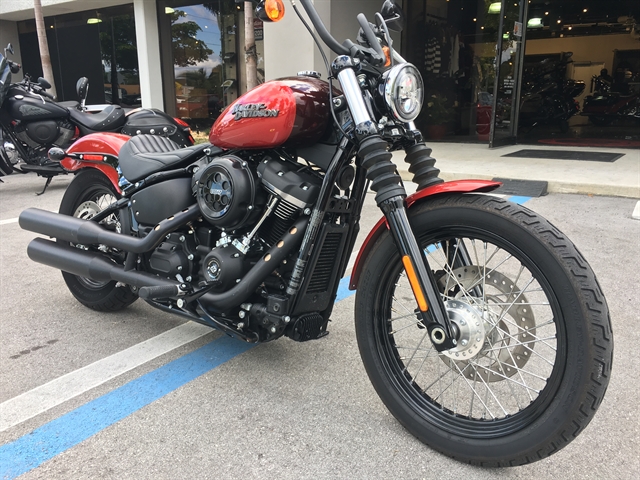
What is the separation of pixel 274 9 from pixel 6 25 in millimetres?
20208

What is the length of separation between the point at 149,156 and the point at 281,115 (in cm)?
110

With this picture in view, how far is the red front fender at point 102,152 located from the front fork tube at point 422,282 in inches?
79.3

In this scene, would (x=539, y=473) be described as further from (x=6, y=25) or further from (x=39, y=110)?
(x=6, y=25)

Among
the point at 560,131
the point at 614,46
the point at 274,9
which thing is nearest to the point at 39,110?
the point at 274,9

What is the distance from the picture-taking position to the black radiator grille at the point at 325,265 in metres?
2.31

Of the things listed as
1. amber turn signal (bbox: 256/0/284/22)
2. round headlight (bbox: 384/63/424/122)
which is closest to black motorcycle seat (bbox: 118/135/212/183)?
amber turn signal (bbox: 256/0/284/22)

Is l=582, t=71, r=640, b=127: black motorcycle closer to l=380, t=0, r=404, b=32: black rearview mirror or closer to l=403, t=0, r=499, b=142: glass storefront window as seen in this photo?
l=403, t=0, r=499, b=142: glass storefront window

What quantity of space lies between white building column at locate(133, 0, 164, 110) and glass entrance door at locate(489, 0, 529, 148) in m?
8.44

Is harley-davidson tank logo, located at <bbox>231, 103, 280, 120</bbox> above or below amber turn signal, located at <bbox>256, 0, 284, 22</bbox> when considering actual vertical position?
below

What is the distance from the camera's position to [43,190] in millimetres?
7816

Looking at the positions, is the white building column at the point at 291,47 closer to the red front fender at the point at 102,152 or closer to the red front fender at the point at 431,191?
the red front fender at the point at 102,152

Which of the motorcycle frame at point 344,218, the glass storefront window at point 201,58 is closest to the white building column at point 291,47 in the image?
the glass storefront window at point 201,58

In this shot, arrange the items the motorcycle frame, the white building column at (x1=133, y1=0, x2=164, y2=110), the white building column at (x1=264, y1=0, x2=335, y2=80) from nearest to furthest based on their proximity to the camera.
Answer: the motorcycle frame, the white building column at (x1=264, y1=0, x2=335, y2=80), the white building column at (x1=133, y1=0, x2=164, y2=110)

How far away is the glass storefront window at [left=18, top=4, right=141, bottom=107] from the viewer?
49.7ft
